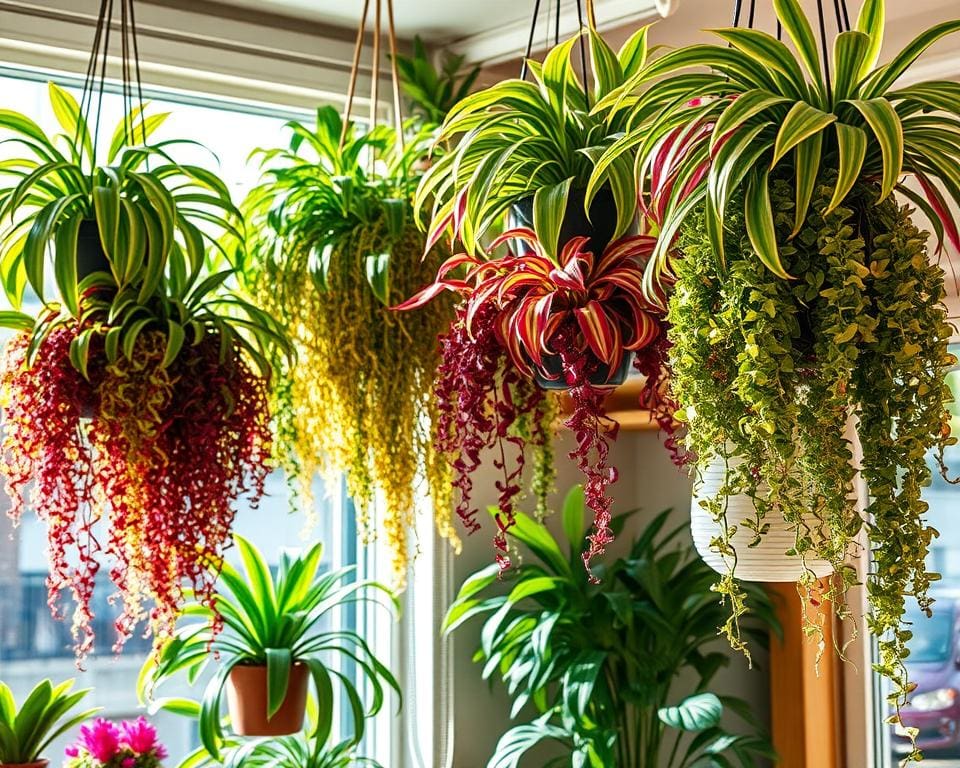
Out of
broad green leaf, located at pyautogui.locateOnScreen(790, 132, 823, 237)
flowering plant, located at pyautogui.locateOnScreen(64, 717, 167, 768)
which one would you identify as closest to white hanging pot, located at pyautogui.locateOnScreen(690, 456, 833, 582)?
broad green leaf, located at pyautogui.locateOnScreen(790, 132, 823, 237)

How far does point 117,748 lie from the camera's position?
91.2 inches

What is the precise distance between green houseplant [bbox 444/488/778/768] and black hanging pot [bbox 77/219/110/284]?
50.9 inches

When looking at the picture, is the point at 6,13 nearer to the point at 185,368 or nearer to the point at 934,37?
the point at 185,368

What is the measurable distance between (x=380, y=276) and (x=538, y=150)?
622 millimetres

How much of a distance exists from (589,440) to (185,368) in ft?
2.41

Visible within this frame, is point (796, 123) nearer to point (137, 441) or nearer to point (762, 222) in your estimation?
point (762, 222)

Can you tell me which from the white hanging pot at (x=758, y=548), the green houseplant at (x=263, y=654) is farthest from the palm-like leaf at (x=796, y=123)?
the green houseplant at (x=263, y=654)

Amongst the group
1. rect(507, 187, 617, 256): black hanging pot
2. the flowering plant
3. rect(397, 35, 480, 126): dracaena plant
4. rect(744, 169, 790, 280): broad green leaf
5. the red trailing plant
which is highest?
rect(397, 35, 480, 126): dracaena plant

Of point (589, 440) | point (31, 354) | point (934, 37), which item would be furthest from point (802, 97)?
point (31, 354)

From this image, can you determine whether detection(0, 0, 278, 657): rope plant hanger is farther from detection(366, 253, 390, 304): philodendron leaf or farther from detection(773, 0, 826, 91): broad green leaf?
detection(773, 0, 826, 91): broad green leaf

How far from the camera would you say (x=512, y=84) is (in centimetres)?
141

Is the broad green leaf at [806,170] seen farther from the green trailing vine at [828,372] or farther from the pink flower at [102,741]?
the pink flower at [102,741]

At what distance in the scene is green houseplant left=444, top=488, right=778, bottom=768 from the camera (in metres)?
2.65

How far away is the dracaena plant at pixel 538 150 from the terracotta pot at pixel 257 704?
1322 millimetres
